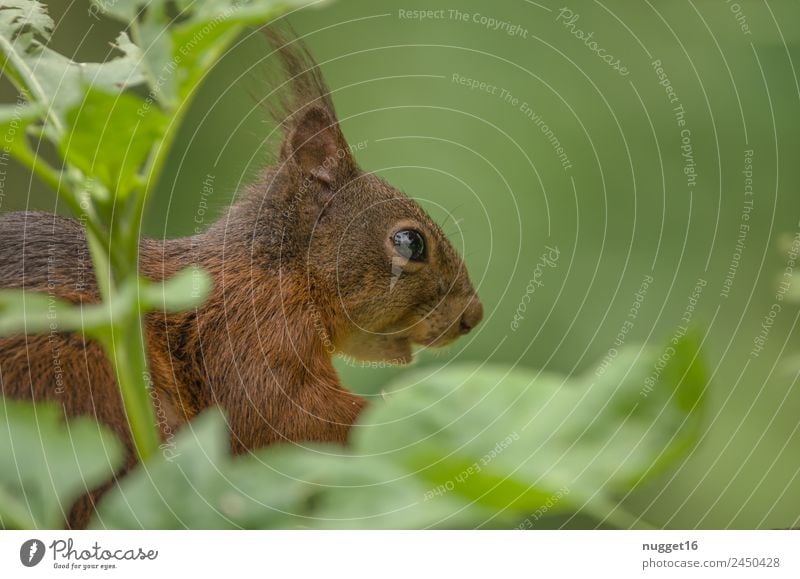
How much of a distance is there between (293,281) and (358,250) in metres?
0.10

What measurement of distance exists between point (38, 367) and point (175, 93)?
0.53m

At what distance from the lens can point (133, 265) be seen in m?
0.67

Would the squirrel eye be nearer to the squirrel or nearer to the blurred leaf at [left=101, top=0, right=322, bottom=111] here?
the squirrel

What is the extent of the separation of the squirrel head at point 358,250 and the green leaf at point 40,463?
0.78 meters

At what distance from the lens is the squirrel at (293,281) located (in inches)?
47.0

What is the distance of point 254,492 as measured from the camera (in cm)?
53

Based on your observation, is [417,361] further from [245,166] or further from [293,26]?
[293,26]

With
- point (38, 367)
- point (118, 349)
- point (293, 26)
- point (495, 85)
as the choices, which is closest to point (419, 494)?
point (118, 349)

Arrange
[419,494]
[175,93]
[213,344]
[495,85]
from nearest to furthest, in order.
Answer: [419,494], [175,93], [213,344], [495,85]

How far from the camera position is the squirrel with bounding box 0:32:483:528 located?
1194 millimetres

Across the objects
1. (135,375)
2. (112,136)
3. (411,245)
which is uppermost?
(411,245)

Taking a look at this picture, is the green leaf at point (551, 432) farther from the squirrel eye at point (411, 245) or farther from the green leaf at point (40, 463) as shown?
the squirrel eye at point (411, 245)

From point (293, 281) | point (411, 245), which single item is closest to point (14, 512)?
point (293, 281)

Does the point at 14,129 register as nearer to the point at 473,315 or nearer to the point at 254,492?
the point at 254,492
